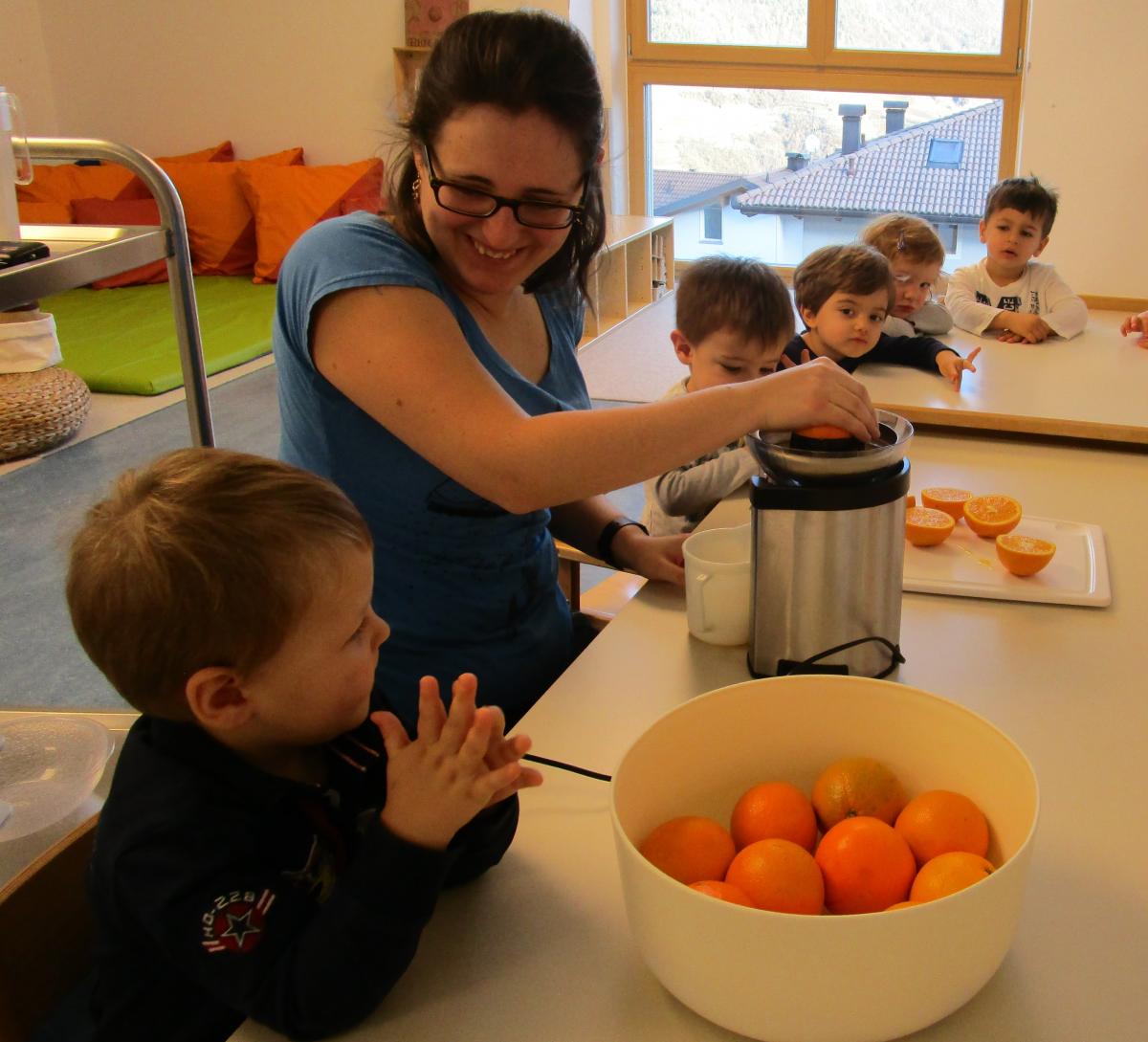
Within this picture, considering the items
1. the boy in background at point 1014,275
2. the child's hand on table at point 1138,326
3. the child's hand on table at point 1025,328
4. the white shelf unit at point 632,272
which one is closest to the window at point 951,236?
the white shelf unit at point 632,272

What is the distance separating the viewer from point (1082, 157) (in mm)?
4273

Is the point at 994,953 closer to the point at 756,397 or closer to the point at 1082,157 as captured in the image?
the point at 756,397

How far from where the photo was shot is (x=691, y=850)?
0.76m

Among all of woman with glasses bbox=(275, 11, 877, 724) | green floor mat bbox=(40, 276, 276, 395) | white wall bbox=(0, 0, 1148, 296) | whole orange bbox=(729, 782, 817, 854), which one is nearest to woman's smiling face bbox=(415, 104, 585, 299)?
woman with glasses bbox=(275, 11, 877, 724)

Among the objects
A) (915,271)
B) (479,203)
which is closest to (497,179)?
(479,203)

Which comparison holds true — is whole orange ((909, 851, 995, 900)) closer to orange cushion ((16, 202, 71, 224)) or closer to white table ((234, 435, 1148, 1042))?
white table ((234, 435, 1148, 1042))

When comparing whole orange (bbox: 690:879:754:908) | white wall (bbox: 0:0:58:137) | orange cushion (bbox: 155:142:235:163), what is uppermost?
white wall (bbox: 0:0:58:137)

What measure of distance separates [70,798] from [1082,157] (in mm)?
4280

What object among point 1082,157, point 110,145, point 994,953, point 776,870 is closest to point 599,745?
point 776,870

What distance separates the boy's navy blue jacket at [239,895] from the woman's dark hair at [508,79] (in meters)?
0.64

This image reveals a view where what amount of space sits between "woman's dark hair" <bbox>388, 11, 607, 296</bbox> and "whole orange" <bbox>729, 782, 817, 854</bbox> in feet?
2.22

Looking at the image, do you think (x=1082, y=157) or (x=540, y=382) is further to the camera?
(x=1082, y=157)

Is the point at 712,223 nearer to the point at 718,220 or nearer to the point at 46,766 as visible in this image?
the point at 718,220

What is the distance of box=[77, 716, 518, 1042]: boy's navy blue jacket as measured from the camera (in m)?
0.69
